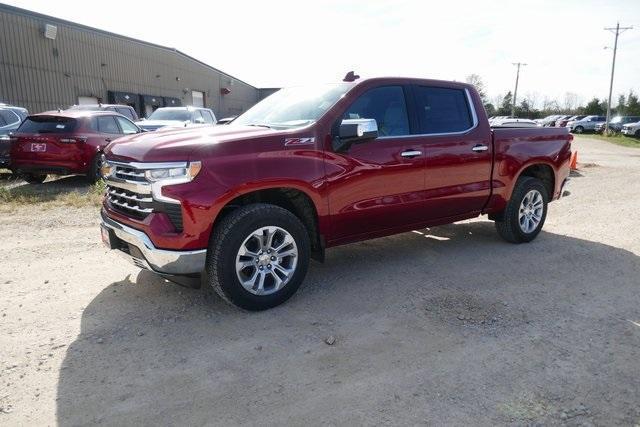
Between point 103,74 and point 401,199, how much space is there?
26.3m

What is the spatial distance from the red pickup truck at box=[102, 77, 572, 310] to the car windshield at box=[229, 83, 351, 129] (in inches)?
0.8

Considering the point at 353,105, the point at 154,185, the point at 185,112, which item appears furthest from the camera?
the point at 185,112

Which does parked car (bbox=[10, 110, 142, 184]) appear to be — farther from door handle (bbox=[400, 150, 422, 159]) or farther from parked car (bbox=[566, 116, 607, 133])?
parked car (bbox=[566, 116, 607, 133])

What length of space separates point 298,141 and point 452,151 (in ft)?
6.28

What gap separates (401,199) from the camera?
15.7ft

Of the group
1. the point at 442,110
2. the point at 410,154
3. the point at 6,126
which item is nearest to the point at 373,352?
the point at 410,154

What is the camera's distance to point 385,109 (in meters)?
4.74

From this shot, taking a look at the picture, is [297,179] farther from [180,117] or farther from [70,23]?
[70,23]

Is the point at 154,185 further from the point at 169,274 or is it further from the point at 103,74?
the point at 103,74

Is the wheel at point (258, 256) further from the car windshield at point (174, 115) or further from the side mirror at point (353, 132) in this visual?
the car windshield at point (174, 115)

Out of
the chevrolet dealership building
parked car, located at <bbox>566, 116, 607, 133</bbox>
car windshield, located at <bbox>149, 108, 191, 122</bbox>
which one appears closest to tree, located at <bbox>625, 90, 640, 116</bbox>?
parked car, located at <bbox>566, 116, 607, 133</bbox>

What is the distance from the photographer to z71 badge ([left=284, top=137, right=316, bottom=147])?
13.1 feet

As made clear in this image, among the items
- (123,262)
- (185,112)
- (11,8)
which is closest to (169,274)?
(123,262)

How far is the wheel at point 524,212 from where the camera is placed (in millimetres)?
5922
